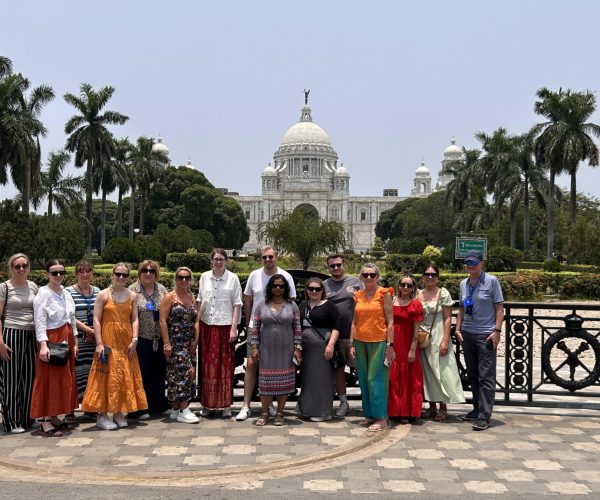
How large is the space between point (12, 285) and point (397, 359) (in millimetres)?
3369

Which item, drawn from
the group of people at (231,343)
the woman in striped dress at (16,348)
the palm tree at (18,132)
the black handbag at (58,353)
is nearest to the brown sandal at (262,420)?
the group of people at (231,343)

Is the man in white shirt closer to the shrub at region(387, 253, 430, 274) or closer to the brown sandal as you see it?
the brown sandal

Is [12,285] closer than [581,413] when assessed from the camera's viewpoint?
Yes

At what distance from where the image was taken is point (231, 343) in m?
6.59

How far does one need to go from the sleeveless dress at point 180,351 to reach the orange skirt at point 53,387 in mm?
850

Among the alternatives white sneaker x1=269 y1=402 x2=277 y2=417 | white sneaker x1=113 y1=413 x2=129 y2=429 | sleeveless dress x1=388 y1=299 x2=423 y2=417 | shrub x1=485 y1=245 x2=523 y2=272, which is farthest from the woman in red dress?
shrub x1=485 y1=245 x2=523 y2=272

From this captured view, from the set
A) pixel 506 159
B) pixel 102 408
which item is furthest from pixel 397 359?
pixel 506 159

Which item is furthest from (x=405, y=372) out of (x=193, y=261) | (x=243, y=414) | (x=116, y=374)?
(x=193, y=261)

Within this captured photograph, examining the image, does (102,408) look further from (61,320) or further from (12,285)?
(12,285)

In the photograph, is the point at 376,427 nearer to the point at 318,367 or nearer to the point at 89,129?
the point at 318,367

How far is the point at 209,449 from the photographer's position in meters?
5.58

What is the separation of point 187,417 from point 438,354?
90.6 inches

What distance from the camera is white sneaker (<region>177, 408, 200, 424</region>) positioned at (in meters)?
6.38

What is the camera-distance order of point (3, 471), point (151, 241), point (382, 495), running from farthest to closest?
point (151, 241) < point (3, 471) < point (382, 495)
